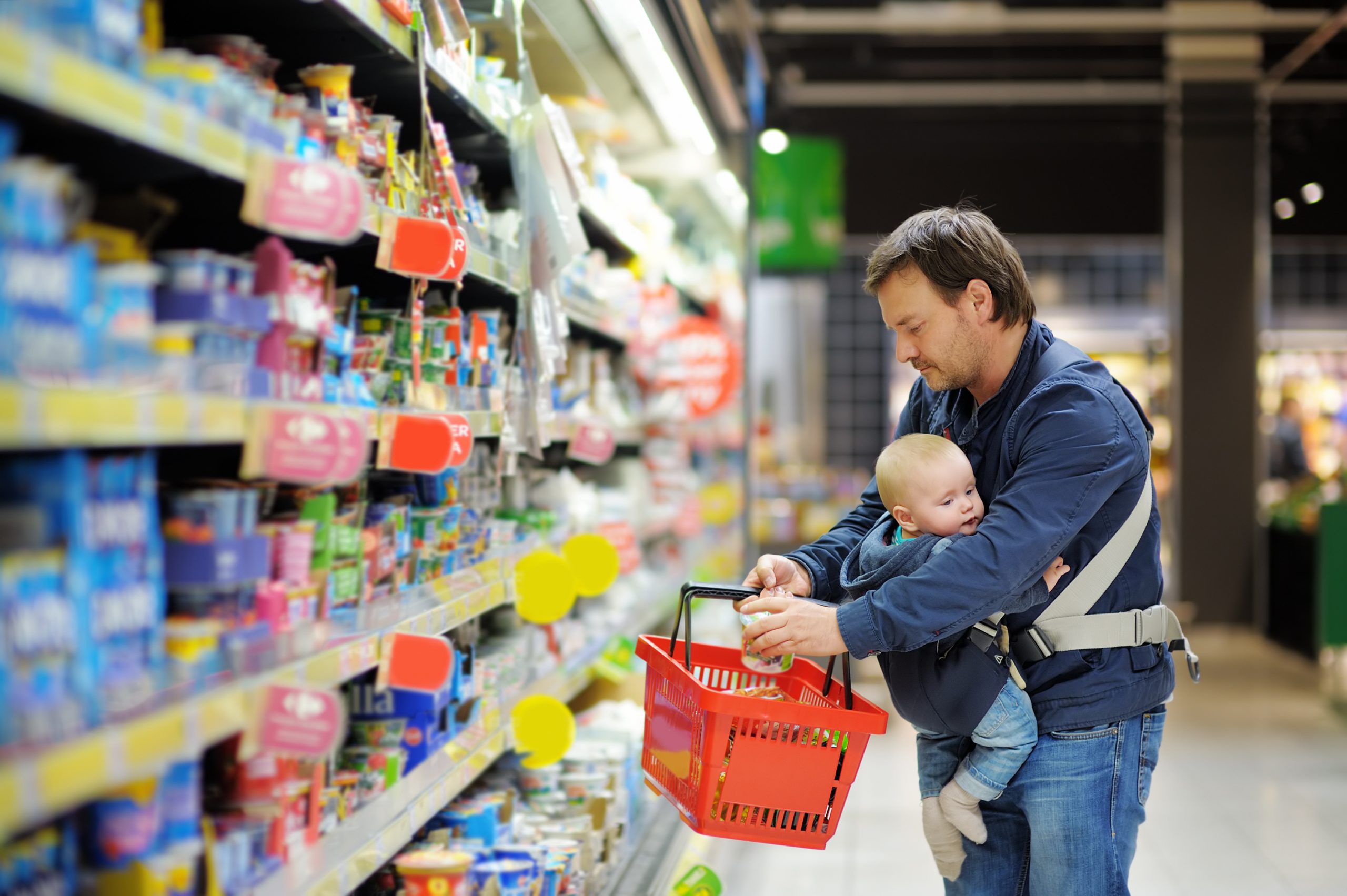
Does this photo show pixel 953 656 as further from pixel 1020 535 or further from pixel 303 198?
pixel 303 198

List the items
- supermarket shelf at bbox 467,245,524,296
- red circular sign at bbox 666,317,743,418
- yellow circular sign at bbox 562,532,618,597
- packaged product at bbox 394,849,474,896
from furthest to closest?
red circular sign at bbox 666,317,743,418
yellow circular sign at bbox 562,532,618,597
supermarket shelf at bbox 467,245,524,296
packaged product at bbox 394,849,474,896

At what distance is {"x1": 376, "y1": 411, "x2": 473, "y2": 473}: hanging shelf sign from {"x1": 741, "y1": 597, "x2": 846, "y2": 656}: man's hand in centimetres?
64

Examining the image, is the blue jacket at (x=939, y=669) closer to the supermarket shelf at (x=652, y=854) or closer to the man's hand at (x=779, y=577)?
the man's hand at (x=779, y=577)

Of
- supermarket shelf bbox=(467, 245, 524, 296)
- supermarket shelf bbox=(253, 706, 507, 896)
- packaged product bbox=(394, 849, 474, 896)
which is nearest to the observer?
supermarket shelf bbox=(253, 706, 507, 896)

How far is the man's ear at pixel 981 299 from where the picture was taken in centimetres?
212

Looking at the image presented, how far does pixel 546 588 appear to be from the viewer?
2.78 metres

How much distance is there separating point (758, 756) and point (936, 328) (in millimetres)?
836

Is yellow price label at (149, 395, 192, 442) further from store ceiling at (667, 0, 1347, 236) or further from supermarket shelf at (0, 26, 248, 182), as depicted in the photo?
store ceiling at (667, 0, 1347, 236)

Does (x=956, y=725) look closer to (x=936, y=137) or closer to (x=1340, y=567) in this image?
(x=1340, y=567)

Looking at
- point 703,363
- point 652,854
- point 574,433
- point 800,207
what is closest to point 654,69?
point 574,433

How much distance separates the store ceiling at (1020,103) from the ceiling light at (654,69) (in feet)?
14.6

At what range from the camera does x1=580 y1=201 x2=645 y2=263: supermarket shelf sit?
3.78 m

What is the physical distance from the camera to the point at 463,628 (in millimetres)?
2850

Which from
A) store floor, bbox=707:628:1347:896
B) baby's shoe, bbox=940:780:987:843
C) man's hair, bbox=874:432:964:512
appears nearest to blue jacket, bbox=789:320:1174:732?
man's hair, bbox=874:432:964:512
